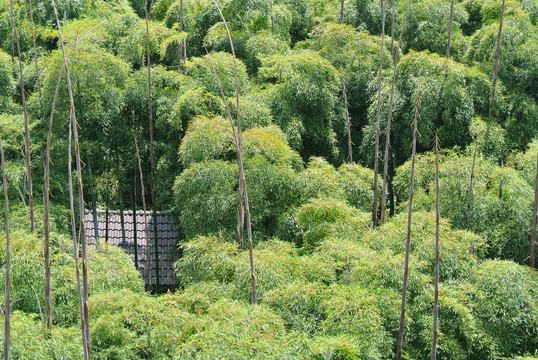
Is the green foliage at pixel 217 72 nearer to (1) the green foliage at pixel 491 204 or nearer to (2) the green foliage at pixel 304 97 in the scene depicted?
(2) the green foliage at pixel 304 97

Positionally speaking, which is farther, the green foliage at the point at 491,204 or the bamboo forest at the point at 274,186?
the green foliage at the point at 491,204

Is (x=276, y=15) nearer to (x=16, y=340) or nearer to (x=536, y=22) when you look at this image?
(x=536, y=22)

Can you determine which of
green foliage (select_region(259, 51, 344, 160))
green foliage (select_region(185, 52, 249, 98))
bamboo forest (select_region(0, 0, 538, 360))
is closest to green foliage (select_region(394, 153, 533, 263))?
bamboo forest (select_region(0, 0, 538, 360))

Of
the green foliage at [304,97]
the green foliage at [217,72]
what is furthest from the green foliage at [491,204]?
the green foliage at [217,72]

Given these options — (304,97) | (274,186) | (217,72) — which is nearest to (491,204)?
(274,186)

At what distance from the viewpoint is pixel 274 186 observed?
24.3 feet

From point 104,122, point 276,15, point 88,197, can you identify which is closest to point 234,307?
point 104,122

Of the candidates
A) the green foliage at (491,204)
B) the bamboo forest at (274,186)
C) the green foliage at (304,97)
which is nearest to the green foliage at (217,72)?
the bamboo forest at (274,186)

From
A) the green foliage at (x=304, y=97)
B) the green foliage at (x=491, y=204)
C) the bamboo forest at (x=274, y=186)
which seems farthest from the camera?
the green foliage at (x=304, y=97)

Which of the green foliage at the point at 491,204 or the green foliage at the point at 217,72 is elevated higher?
the green foliage at the point at 217,72

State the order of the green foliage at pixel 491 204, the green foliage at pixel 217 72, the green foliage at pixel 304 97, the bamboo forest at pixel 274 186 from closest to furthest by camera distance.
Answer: the bamboo forest at pixel 274 186
the green foliage at pixel 491 204
the green foliage at pixel 217 72
the green foliage at pixel 304 97

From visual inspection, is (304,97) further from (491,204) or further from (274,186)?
(491,204)

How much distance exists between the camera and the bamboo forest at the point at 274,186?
16.5 ft

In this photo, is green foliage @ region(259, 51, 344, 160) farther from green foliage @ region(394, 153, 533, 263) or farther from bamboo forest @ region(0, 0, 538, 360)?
green foliage @ region(394, 153, 533, 263)
